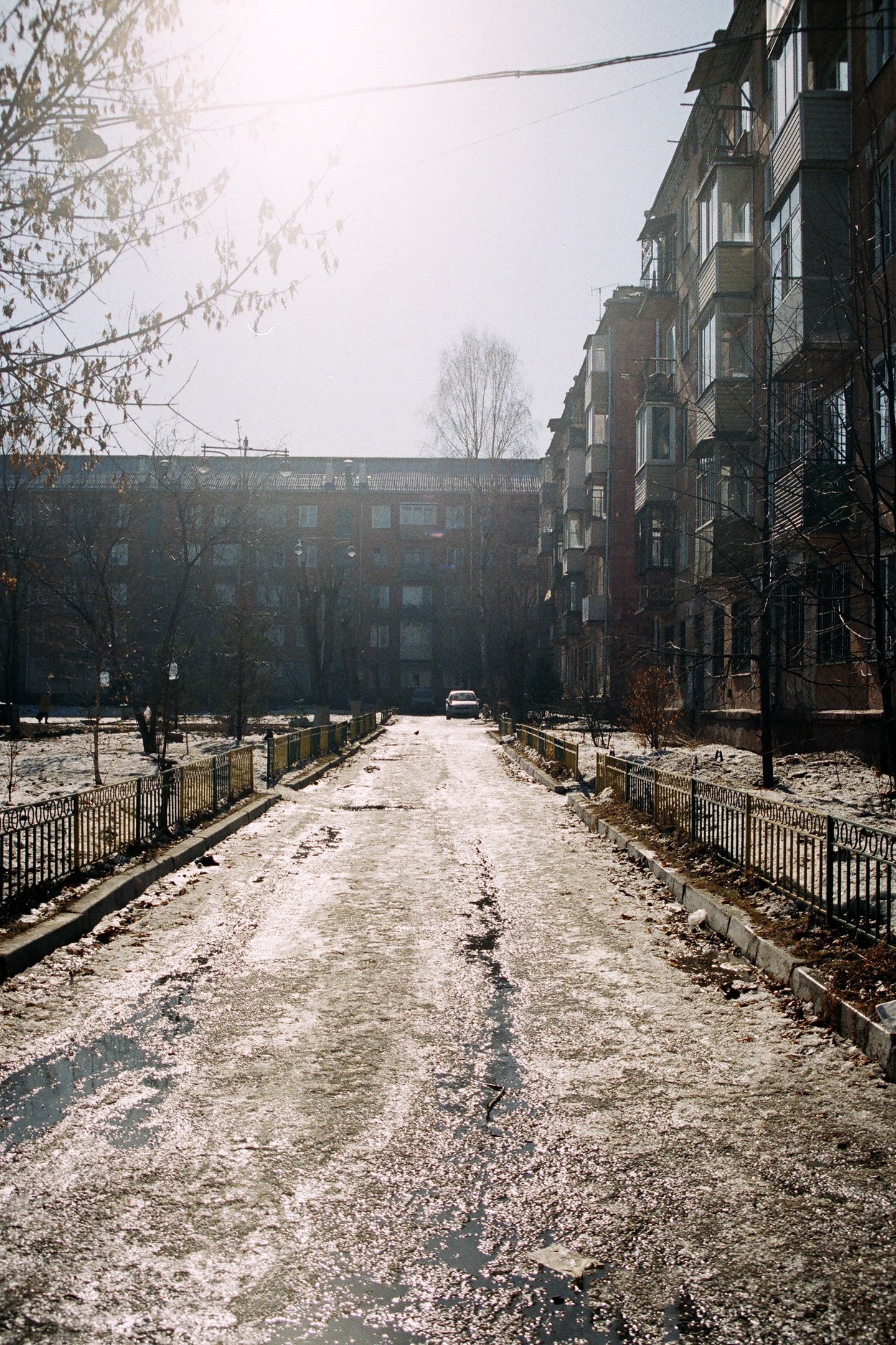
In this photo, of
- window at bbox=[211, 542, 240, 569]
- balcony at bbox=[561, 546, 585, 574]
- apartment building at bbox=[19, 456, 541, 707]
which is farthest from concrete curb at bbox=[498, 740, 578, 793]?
window at bbox=[211, 542, 240, 569]

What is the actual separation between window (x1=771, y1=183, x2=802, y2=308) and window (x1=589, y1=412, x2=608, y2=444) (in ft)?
72.9

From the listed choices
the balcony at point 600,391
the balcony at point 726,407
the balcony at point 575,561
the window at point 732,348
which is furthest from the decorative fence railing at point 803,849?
the balcony at point 575,561

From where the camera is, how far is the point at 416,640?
71.4 m

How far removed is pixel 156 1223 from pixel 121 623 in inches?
1194

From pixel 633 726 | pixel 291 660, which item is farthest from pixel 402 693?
pixel 633 726

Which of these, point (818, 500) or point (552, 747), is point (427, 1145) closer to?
point (818, 500)

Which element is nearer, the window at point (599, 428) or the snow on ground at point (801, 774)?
the snow on ground at point (801, 774)

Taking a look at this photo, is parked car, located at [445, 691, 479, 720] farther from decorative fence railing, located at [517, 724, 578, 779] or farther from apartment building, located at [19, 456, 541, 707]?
decorative fence railing, located at [517, 724, 578, 779]

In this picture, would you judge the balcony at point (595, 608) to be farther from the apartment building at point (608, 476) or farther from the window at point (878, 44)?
the window at point (878, 44)

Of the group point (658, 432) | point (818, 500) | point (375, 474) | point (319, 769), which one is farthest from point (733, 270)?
point (375, 474)

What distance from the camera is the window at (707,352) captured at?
2655 centimetres

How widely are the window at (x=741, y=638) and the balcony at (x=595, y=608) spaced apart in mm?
13653

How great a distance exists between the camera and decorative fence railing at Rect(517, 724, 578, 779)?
811 inches

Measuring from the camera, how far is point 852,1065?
5.35m
